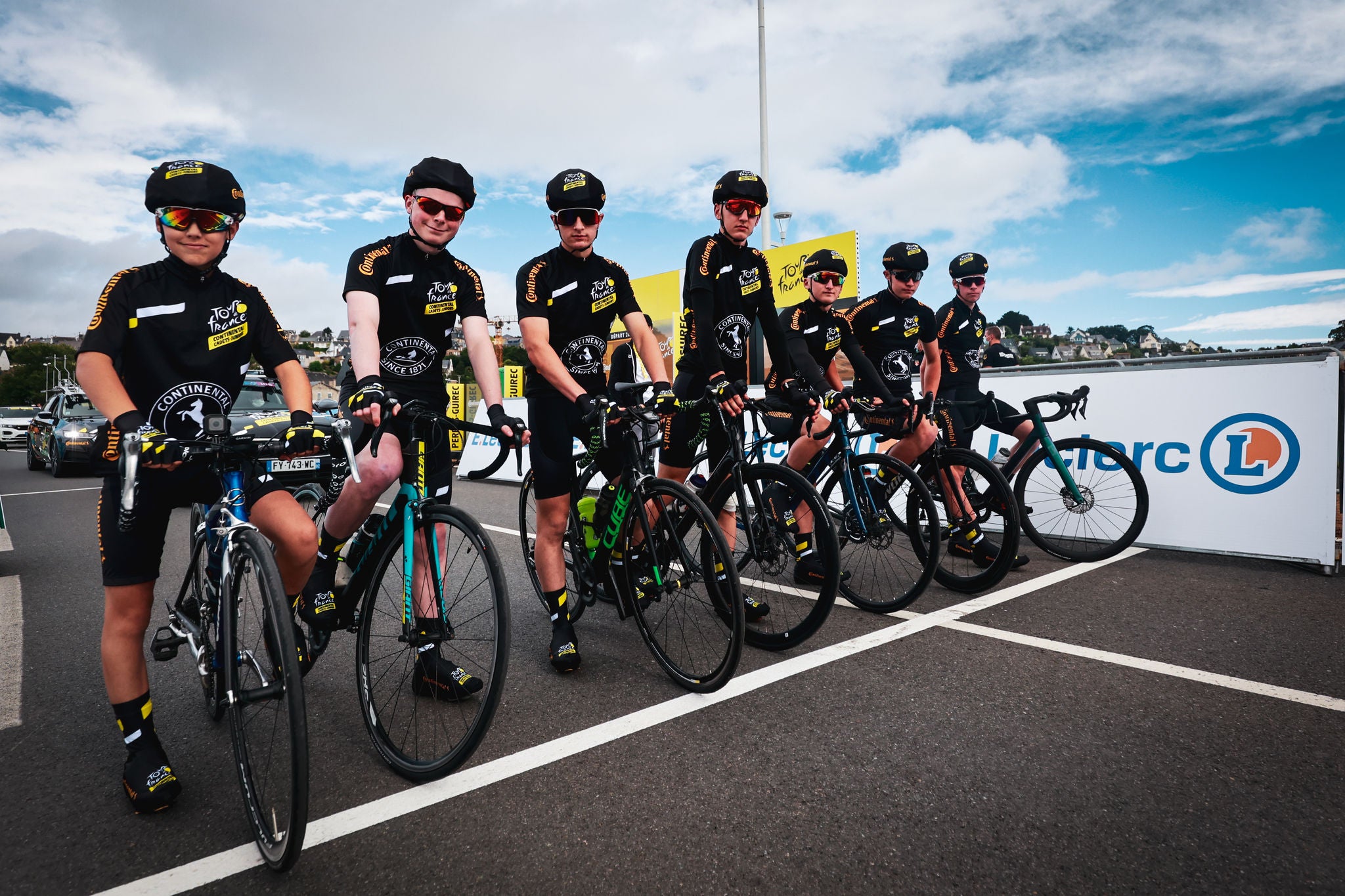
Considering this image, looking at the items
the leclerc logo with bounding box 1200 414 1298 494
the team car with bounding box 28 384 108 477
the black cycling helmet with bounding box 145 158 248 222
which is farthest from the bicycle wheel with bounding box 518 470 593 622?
the team car with bounding box 28 384 108 477

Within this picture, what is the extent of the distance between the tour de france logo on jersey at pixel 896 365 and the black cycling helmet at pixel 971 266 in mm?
1231

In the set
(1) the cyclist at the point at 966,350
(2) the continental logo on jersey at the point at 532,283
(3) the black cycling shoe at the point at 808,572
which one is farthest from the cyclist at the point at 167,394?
(1) the cyclist at the point at 966,350

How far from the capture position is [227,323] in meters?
2.64

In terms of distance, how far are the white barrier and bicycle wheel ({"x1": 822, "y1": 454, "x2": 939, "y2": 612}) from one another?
2136 millimetres

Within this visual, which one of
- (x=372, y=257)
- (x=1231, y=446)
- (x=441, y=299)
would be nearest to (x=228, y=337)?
(x=372, y=257)

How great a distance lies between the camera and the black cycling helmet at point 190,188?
2.44 metres

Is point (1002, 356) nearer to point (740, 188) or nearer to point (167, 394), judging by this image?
point (740, 188)

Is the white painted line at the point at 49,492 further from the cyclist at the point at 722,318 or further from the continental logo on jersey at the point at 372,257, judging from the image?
the cyclist at the point at 722,318

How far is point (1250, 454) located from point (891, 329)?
9.39 feet

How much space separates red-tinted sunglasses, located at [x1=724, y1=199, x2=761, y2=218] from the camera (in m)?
4.02

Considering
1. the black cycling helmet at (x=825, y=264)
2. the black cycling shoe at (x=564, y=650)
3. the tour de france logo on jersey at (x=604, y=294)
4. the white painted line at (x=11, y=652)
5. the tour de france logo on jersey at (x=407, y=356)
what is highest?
the black cycling helmet at (x=825, y=264)

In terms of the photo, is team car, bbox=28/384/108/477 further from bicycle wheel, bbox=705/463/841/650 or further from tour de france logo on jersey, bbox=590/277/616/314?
bicycle wheel, bbox=705/463/841/650

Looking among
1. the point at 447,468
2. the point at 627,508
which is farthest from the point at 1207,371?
the point at 447,468

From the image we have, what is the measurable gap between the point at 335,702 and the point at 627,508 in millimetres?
1531
